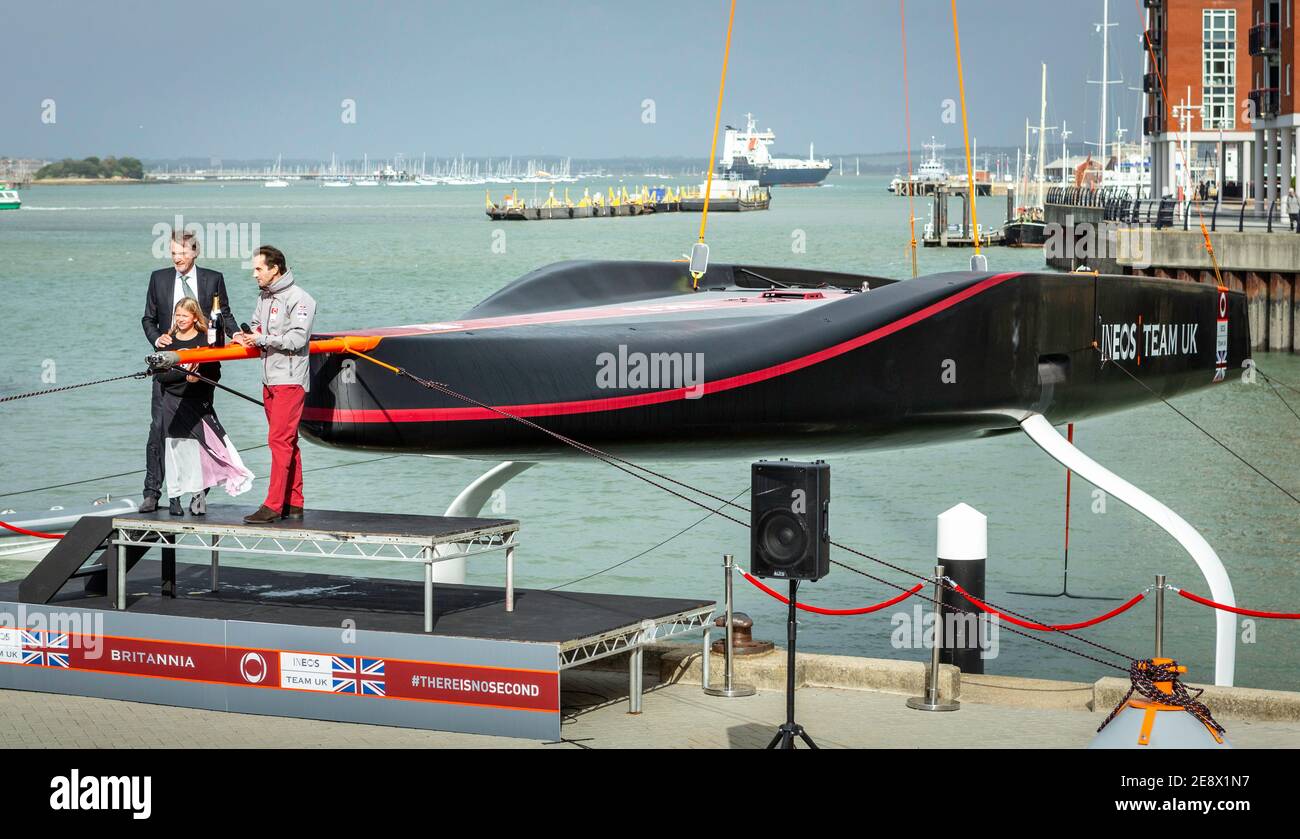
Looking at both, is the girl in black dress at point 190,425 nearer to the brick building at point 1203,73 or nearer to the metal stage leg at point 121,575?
the metal stage leg at point 121,575

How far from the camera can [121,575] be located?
27.9ft

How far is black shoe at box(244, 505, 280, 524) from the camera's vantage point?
8.15 metres

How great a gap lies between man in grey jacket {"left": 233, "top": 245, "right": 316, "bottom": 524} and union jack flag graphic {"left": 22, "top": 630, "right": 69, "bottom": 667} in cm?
125

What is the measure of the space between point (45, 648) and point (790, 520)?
405cm

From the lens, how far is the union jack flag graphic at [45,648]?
8633mm

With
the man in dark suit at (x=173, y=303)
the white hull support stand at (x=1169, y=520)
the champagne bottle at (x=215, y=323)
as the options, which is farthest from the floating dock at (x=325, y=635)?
the white hull support stand at (x=1169, y=520)

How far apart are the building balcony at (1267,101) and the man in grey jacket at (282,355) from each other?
4897cm

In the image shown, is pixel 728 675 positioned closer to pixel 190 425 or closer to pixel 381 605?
pixel 381 605

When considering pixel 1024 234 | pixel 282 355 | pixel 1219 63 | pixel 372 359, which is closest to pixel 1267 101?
pixel 1219 63

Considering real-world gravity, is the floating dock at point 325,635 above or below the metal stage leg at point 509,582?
below

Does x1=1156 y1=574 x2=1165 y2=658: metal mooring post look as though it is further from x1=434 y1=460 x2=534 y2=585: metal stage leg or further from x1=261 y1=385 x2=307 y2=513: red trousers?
x1=261 y1=385 x2=307 y2=513: red trousers

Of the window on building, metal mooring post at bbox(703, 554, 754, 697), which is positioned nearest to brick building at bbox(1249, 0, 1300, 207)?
the window on building
